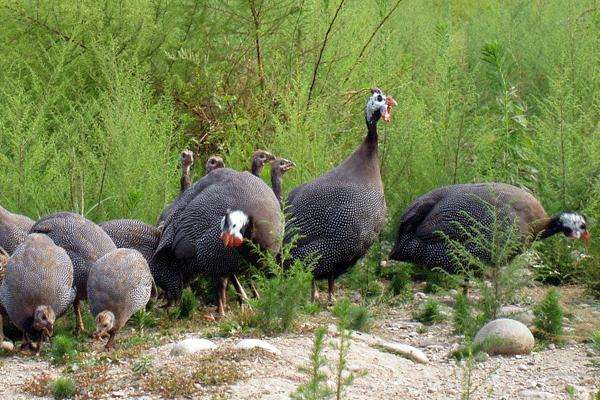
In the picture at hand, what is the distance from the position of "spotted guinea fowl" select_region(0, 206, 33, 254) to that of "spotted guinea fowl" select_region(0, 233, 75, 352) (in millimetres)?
629

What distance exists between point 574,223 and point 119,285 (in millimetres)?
3169

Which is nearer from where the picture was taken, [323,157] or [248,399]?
[248,399]

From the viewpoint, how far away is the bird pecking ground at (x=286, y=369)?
5.46 m

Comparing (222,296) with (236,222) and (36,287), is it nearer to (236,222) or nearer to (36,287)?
(236,222)

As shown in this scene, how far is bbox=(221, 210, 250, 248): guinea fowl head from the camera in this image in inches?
274

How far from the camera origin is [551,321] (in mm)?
6902

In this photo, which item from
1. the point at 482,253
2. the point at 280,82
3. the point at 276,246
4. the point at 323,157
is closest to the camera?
the point at 276,246

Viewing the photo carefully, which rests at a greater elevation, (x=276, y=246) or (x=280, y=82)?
(x=280, y=82)

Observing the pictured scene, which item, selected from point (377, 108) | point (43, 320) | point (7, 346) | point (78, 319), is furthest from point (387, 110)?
point (7, 346)

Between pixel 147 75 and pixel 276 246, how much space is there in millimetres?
2844

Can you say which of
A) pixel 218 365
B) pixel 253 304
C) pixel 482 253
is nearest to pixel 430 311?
pixel 482 253

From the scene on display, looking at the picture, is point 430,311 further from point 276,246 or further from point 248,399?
point 248,399

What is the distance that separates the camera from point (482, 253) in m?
7.82

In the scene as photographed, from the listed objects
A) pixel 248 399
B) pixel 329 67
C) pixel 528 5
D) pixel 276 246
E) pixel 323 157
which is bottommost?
pixel 248 399
